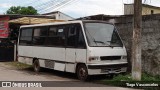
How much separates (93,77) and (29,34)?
5.26 m

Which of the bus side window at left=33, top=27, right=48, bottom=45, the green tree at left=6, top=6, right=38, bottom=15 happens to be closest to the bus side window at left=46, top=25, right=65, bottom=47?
the bus side window at left=33, top=27, right=48, bottom=45

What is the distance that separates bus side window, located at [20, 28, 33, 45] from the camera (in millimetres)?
17400

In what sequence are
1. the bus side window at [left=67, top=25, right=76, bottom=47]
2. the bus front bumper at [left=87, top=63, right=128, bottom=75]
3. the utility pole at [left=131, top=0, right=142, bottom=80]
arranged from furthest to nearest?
the bus side window at [left=67, top=25, right=76, bottom=47] → the bus front bumper at [left=87, top=63, right=128, bottom=75] → the utility pole at [left=131, top=0, right=142, bottom=80]

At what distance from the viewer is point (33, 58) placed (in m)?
16.9

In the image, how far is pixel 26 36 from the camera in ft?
58.5

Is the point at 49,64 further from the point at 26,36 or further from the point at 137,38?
the point at 137,38

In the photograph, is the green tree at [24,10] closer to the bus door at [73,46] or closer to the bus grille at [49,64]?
the bus grille at [49,64]

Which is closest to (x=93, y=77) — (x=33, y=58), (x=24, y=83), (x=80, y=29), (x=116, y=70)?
(x=116, y=70)

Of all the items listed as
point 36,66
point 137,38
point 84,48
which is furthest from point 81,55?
point 36,66

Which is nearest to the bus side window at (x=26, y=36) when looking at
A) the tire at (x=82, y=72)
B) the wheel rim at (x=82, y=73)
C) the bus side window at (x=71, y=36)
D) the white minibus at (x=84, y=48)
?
the white minibus at (x=84, y=48)

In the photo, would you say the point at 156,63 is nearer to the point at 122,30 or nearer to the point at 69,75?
the point at 122,30

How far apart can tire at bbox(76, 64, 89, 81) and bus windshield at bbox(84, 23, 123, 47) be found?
957 millimetres

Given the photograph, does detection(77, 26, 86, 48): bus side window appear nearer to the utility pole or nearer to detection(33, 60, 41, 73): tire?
the utility pole

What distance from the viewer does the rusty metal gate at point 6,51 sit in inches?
927
